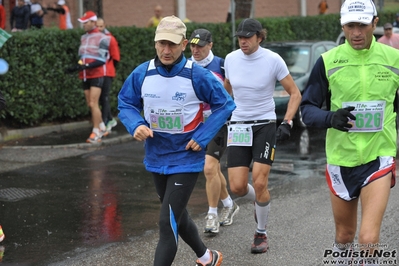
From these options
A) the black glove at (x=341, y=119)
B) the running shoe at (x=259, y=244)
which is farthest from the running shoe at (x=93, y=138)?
the black glove at (x=341, y=119)

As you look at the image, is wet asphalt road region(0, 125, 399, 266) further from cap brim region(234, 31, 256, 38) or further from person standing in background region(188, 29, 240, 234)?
cap brim region(234, 31, 256, 38)

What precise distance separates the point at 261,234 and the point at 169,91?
76.4 inches

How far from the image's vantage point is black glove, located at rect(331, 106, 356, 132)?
5.04 metres

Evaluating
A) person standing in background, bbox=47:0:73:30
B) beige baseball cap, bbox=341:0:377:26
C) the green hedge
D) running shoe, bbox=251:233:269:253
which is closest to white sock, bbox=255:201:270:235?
running shoe, bbox=251:233:269:253

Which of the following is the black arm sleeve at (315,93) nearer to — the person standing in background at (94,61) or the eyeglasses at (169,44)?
the eyeglasses at (169,44)

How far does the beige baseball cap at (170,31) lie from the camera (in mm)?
5691

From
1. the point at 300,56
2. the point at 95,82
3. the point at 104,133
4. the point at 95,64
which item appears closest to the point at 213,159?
the point at 95,64

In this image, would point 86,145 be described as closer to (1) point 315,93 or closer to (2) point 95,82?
(2) point 95,82

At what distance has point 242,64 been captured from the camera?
24.2ft

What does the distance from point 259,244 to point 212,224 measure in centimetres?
75

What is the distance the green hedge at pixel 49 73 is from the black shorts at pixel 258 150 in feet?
23.4

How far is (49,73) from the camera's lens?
47.0 feet

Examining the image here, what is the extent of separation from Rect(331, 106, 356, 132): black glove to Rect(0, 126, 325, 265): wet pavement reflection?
9.72ft

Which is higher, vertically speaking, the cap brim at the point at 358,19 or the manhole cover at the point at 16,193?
the cap brim at the point at 358,19
